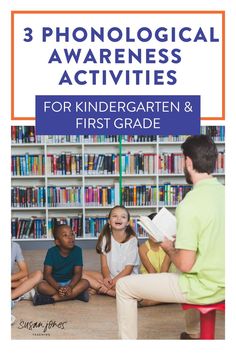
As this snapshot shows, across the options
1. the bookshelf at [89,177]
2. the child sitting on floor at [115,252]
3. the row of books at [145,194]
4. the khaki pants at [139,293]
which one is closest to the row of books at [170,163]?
the bookshelf at [89,177]

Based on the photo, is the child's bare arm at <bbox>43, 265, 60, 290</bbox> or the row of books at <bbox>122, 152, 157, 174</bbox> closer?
the child's bare arm at <bbox>43, 265, 60, 290</bbox>

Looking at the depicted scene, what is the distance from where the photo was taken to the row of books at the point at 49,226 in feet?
22.1

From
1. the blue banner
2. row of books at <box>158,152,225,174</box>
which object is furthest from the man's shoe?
row of books at <box>158,152,225,174</box>

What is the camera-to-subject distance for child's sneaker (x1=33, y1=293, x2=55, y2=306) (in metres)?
4.43

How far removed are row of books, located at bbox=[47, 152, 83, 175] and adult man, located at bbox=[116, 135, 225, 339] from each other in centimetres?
359

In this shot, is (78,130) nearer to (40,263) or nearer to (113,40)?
(113,40)

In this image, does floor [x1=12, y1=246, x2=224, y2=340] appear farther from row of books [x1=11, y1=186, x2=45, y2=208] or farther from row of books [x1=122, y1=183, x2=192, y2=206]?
row of books [x1=11, y1=186, x2=45, y2=208]

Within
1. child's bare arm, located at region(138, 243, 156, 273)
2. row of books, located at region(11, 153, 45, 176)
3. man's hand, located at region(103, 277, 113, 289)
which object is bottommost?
man's hand, located at region(103, 277, 113, 289)

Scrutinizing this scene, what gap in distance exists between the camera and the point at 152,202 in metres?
6.62

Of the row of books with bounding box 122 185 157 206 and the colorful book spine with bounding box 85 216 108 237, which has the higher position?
the row of books with bounding box 122 185 157 206

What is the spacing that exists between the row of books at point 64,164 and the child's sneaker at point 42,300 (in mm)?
2310

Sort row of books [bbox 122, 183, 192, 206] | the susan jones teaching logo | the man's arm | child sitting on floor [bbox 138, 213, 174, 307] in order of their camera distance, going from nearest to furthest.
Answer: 1. the man's arm
2. the susan jones teaching logo
3. child sitting on floor [bbox 138, 213, 174, 307]
4. row of books [bbox 122, 183, 192, 206]
